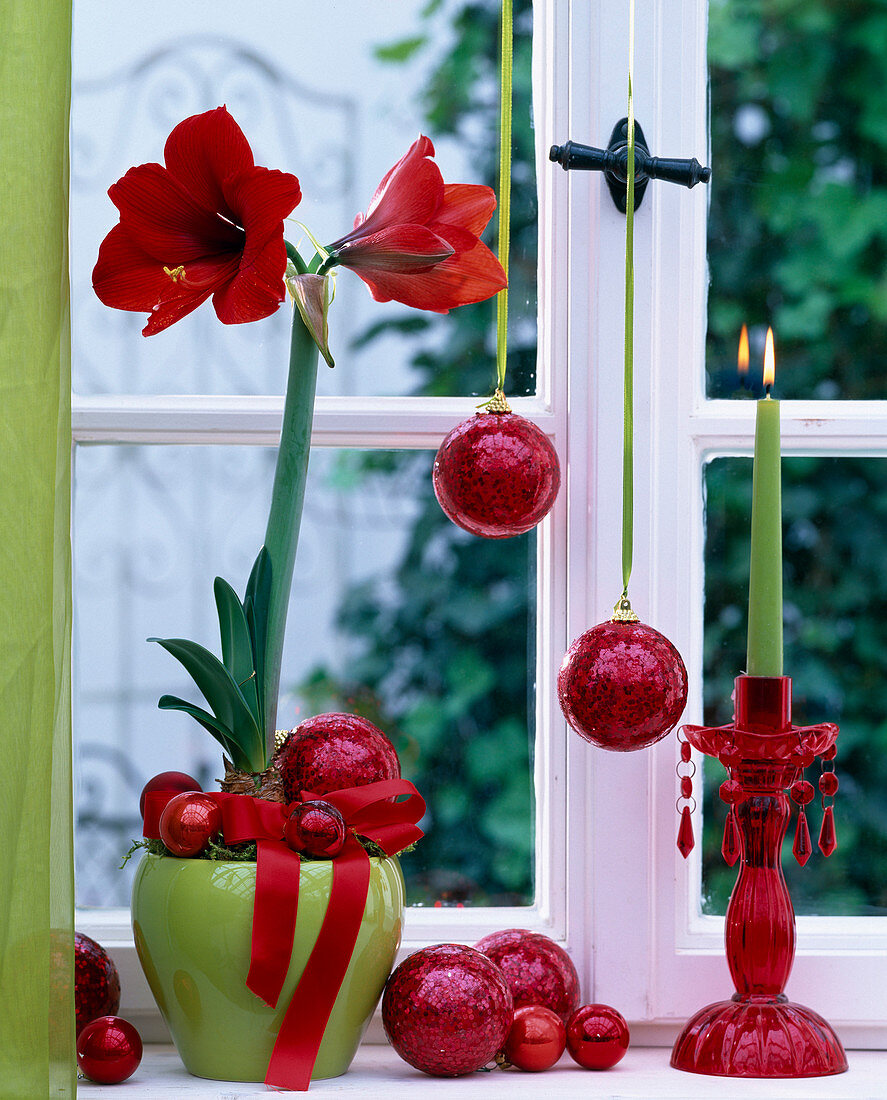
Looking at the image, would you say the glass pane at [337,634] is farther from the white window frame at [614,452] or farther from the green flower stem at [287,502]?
the green flower stem at [287,502]

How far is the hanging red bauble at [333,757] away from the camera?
88 centimetres

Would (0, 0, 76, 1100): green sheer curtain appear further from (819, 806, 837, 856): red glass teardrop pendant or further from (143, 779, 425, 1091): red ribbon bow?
(819, 806, 837, 856): red glass teardrop pendant

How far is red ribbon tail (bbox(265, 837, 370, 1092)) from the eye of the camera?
81 cm

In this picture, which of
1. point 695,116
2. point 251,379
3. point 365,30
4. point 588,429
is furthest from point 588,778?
point 365,30

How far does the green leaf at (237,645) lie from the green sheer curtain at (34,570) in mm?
156

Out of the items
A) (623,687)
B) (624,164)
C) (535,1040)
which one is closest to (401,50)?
(624,164)

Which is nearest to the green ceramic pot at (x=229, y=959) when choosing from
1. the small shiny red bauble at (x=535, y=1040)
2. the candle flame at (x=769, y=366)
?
the small shiny red bauble at (x=535, y=1040)

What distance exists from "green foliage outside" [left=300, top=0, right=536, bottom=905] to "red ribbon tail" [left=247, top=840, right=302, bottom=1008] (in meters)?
0.26

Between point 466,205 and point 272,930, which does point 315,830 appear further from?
point 466,205

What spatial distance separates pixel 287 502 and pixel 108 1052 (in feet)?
1.31

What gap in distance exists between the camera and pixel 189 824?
32.8 inches

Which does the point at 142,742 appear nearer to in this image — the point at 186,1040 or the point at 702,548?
the point at 186,1040

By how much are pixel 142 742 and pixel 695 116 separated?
716mm

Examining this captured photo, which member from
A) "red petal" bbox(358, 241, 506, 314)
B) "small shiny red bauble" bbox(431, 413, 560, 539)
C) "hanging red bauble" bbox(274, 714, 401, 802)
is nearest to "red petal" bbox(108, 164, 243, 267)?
"red petal" bbox(358, 241, 506, 314)
